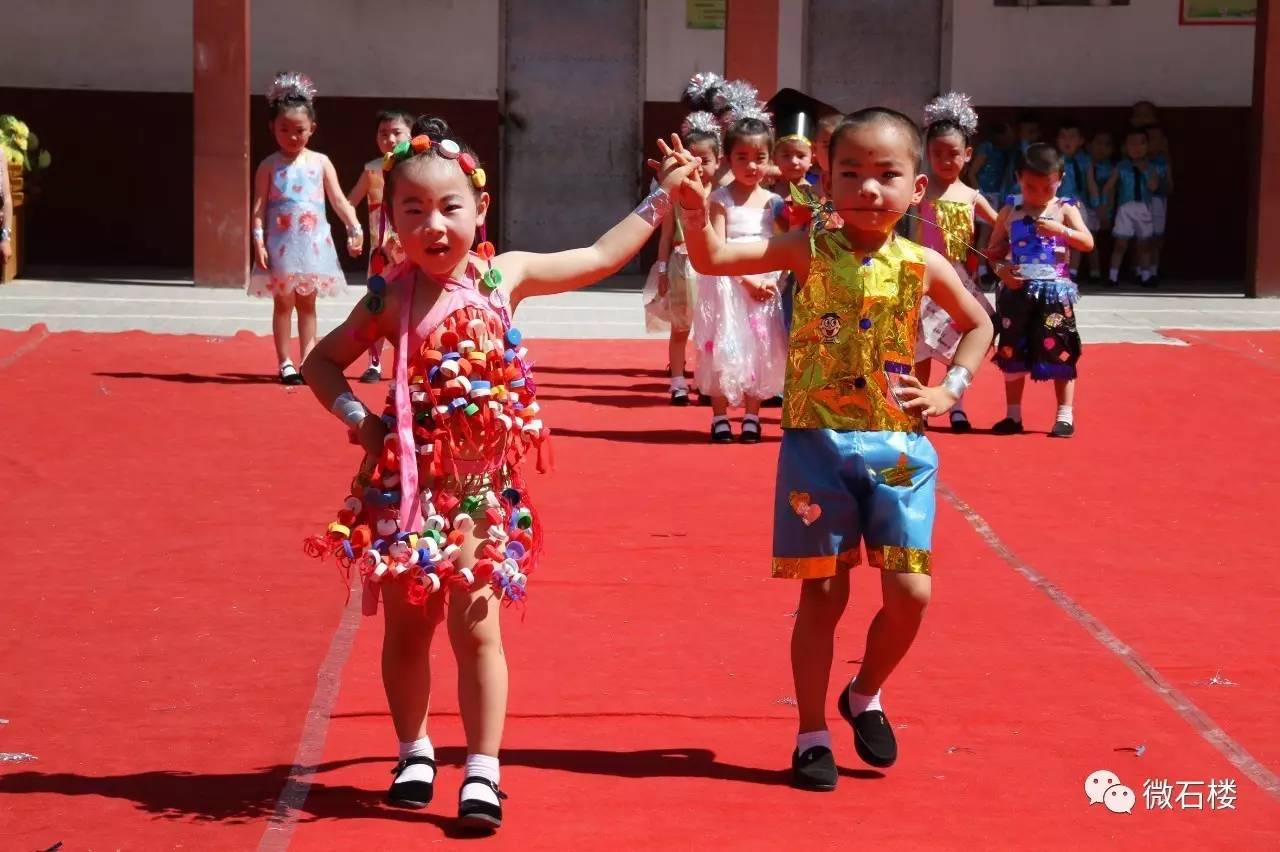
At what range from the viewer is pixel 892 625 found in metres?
5.18

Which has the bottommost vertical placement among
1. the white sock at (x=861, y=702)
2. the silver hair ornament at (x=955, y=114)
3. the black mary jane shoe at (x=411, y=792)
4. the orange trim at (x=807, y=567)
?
the black mary jane shoe at (x=411, y=792)

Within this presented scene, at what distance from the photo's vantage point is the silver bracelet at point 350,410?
15.7ft

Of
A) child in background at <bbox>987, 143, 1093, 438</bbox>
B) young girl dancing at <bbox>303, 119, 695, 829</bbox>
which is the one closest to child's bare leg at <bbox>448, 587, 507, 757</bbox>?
young girl dancing at <bbox>303, 119, 695, 829</bbox>

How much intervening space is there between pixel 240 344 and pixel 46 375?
225 cm

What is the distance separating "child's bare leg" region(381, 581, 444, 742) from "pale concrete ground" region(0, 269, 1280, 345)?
1099 cm

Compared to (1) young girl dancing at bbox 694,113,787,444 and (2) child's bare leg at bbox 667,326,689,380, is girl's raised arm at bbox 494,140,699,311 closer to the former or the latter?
(1) young girl dancing at bbox 694,113,787,444

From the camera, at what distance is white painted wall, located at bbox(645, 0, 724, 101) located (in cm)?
2138

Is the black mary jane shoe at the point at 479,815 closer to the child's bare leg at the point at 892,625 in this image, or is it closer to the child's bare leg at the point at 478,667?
the child's bare leg at the point at 478,667

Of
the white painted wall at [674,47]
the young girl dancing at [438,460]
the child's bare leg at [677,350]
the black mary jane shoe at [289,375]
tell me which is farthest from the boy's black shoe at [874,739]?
the white painted wall at [674,47]

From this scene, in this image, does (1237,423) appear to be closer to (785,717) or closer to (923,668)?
(923,668)

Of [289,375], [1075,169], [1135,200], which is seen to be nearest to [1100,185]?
[1075,169]

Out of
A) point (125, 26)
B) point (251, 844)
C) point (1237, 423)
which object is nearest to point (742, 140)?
point (1237, 423)

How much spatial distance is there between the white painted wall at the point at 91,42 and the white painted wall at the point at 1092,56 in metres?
8.62

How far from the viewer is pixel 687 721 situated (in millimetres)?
5641
